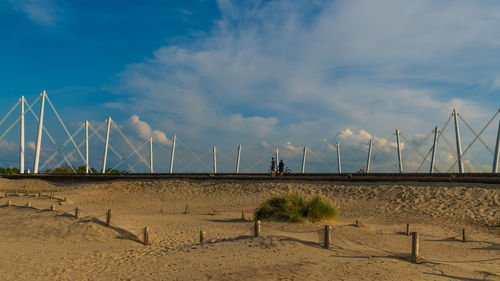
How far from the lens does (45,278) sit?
412 inches

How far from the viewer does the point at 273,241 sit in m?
13.0

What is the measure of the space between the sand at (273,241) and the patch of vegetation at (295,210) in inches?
21.6

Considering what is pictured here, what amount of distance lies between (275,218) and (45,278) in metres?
11.0

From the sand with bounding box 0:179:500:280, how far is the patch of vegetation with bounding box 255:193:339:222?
1.80ft

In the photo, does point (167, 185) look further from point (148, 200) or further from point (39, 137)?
point (39, 137)

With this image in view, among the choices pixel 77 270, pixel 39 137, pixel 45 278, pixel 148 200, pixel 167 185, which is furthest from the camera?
pixel 39 137

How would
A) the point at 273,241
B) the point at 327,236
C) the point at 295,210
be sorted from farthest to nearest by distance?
1. the point at 295,210
2. the point at 273,241
3. the point at 327,236

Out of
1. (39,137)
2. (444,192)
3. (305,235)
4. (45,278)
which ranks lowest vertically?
(45,278)

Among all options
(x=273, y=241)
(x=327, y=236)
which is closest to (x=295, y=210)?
(x=273, y=241)

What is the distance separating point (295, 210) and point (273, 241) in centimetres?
584

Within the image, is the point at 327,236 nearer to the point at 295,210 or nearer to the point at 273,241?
the point at 273,241

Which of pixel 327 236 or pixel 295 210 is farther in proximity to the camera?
pixel 295 210

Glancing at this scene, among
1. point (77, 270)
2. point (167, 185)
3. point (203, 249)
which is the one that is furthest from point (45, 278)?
point (167, 185)

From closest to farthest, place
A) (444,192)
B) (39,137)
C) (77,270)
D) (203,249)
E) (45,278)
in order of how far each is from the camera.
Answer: (45,278)
(77,270)
(203,249)
(444,192)
(39,137)
